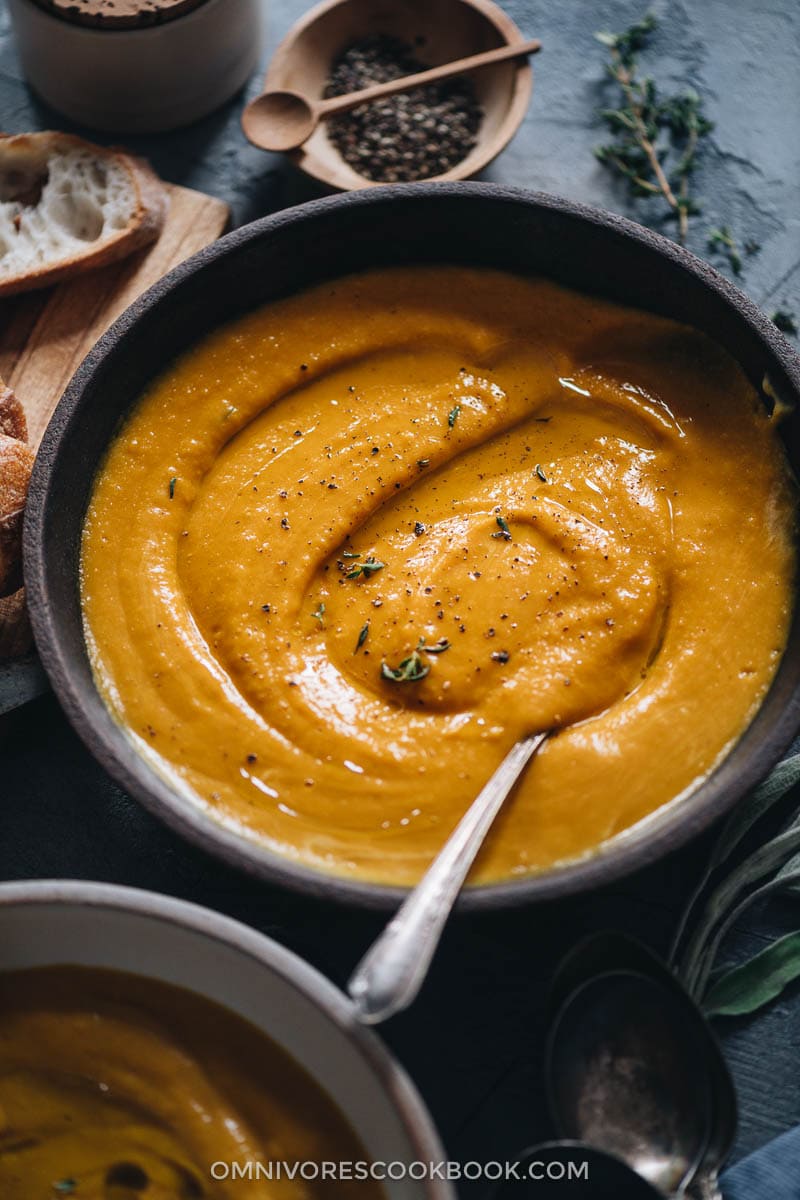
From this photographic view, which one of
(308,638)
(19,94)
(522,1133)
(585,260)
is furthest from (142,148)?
(522,1133)

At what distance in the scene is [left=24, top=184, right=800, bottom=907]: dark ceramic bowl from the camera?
2172mm

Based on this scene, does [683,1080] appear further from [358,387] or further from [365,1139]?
[358,387]

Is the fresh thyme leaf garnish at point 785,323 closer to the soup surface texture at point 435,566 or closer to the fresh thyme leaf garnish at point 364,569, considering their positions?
the soup surface texture at point 435,566

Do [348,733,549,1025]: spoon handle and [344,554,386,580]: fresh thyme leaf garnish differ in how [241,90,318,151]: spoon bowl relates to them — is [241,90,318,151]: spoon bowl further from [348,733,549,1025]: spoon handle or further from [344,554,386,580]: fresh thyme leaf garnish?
[348,733,549,1025]: spoon handle

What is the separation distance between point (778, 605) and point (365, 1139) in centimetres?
136

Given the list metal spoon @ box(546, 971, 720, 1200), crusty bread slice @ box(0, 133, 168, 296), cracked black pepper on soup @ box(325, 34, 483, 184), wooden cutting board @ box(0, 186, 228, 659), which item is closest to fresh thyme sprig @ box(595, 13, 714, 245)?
cracked black pepper on soup @ box(325, 34, 483, 184)

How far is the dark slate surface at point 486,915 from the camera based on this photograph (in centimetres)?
242

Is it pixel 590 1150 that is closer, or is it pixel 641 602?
pixel 590 1150

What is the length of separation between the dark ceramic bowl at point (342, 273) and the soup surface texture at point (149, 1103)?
1.05 ft

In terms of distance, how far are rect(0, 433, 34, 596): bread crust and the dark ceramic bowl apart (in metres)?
0.14

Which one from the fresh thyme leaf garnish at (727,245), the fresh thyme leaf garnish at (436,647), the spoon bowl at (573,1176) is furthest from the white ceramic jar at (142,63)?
the spoon bowl at (573,1176)

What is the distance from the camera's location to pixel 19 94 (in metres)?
3.33

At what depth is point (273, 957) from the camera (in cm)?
195

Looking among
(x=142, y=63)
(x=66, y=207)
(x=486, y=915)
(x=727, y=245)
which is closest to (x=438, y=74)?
(x=142, y=63)
